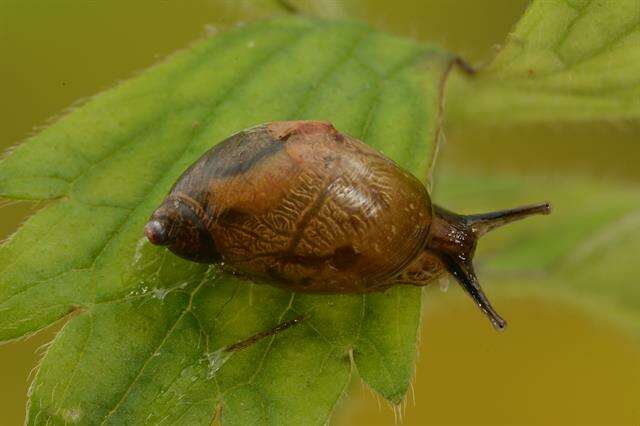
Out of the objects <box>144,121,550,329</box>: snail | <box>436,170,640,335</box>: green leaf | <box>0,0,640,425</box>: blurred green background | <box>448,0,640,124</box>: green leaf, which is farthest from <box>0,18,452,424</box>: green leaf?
<box>436,170,640,335</box>: green leaf

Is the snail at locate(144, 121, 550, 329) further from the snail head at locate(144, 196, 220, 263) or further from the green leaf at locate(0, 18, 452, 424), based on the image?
the green leaf at locate(0, 18, 452, 424)

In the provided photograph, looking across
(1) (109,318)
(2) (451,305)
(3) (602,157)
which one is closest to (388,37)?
(2) (451,305)

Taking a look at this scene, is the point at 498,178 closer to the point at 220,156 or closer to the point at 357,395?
the point at 357,395

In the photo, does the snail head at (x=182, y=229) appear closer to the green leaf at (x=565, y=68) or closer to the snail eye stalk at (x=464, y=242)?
the snail eye stalk at (x=464, y=242)

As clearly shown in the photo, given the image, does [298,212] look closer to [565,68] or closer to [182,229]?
[182,229]

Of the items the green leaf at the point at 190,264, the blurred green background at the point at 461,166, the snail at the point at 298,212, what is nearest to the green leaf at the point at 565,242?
the blurred green background at the point at 461,166

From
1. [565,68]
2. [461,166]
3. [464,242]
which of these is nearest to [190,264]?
[464,242]
